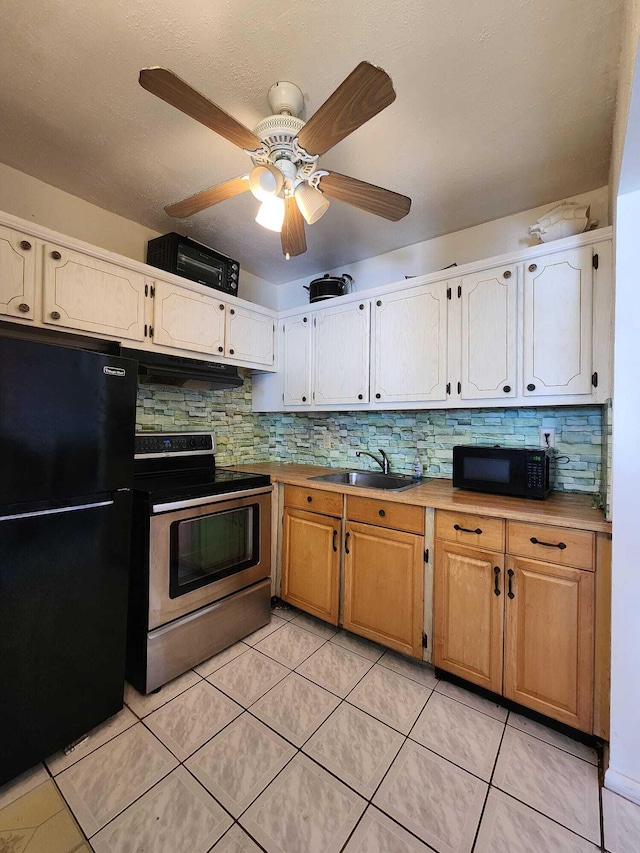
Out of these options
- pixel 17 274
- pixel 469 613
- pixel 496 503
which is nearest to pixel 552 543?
pixel 496 503

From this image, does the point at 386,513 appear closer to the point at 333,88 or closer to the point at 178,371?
the point at 178,371

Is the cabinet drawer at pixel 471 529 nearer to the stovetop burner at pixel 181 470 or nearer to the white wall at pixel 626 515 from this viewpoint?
the white wall at pixel 626 515

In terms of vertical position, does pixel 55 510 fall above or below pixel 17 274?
below

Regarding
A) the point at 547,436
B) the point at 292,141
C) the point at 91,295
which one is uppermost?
the point at 292,141

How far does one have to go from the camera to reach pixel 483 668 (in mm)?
1617

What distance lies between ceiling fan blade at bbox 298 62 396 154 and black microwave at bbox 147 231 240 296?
1229 millimetres

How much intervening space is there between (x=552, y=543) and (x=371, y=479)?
126cm

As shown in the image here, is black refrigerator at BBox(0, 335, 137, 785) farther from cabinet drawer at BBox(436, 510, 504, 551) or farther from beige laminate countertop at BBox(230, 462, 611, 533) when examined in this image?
cabinet drawer at BBox(436, 510, 504, 551)

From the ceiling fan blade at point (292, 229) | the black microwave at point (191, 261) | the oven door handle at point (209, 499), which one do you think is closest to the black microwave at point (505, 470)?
the oven door handle at point (209, 499)

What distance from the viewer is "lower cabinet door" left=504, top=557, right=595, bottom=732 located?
1394 mm

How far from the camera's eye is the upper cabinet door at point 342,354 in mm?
2387

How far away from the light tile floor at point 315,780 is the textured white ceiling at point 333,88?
248cm

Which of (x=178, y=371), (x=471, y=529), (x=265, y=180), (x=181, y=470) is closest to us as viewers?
(x=265, y=180)

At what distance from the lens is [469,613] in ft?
5.44
